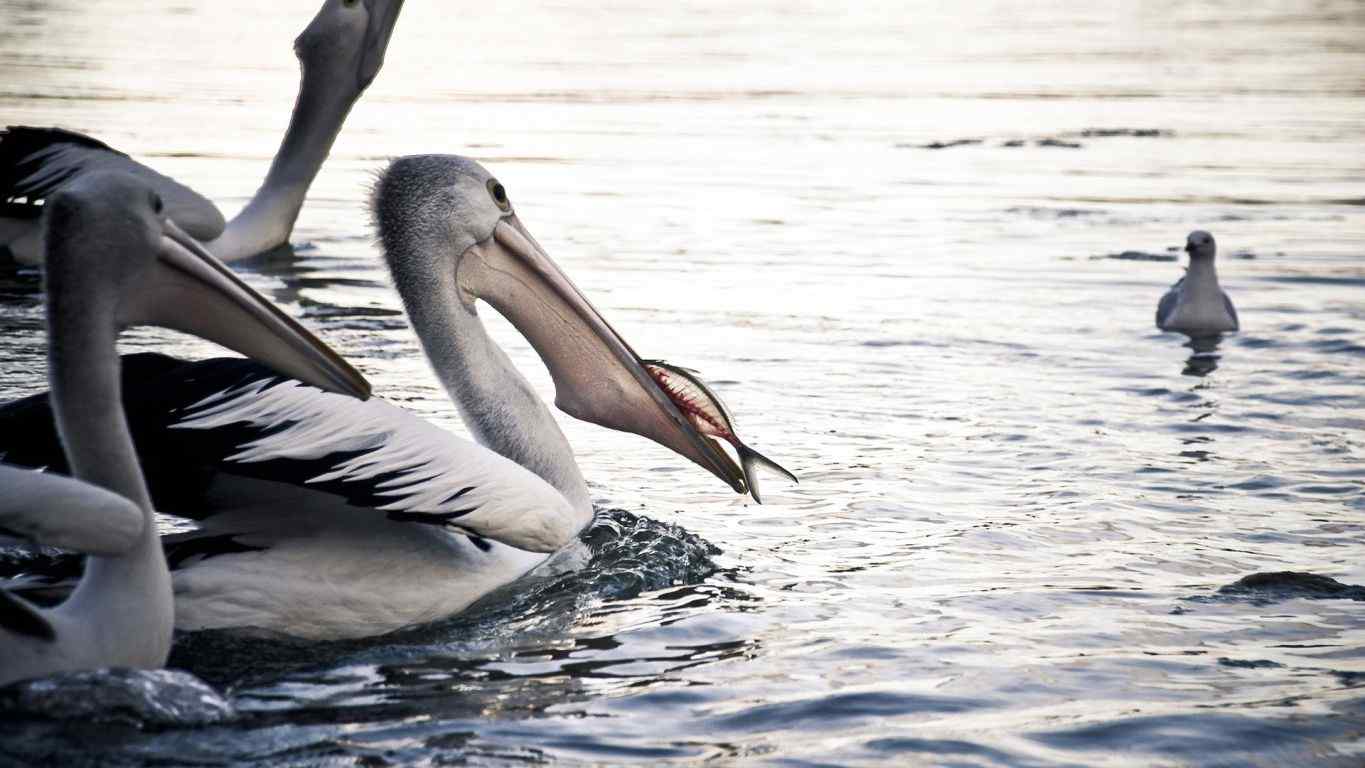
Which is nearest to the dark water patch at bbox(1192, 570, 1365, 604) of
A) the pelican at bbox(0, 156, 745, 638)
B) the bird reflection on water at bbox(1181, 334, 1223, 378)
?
the pelican at bbox(0, 156, 745, 638)

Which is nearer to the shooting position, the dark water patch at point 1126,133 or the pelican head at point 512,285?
the pelican head at point 512,285

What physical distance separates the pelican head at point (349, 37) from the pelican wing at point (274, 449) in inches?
174

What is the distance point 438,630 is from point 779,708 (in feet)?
2.64

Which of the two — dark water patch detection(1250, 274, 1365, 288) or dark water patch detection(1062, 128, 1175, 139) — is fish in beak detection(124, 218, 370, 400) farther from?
dark water patch detection(1062, 128, 1175, 139)

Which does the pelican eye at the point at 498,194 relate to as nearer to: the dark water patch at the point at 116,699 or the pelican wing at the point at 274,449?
the pelican wing at the point at 274,449

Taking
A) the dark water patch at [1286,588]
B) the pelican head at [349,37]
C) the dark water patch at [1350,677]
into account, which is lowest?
the dark water patch at [1350,677]

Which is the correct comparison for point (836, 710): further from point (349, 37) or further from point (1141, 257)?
point (1141, 257)

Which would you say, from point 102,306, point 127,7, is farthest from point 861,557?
point 127,7

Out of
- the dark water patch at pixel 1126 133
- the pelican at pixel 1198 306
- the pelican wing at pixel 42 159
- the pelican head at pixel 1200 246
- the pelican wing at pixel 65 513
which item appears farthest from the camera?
A: the dark water patch at pixel 1126 133

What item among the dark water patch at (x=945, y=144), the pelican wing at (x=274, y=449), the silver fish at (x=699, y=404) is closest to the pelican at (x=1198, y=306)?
the silver fish at (x=699, y=404)

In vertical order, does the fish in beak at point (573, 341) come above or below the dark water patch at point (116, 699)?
above

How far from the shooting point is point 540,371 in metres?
6.80

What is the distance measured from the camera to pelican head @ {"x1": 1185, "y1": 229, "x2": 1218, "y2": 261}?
805 centimetres

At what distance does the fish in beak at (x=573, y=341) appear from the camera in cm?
451
